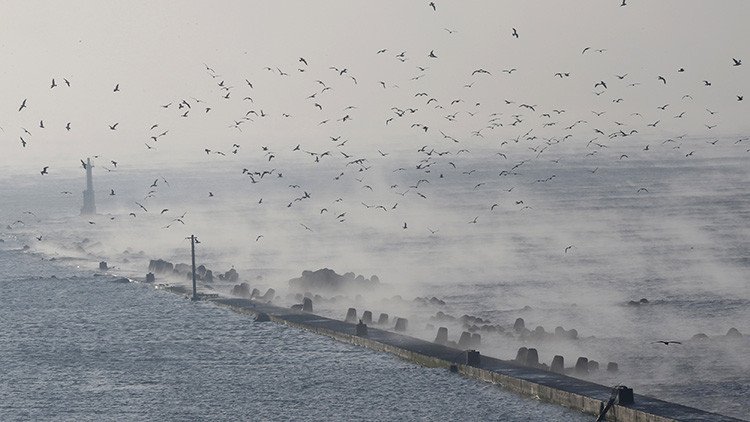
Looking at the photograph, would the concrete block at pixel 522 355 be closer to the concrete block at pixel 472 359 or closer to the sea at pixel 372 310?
the concrete block at pixel 472 359

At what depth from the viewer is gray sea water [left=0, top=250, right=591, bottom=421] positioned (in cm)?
5391

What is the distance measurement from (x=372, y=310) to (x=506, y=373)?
31.7 metres

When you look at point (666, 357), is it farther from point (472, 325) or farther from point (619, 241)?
point (619, 241)

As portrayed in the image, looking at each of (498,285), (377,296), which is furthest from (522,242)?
(377,296)

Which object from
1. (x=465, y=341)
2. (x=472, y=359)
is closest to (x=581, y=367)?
(x=472, y=359)

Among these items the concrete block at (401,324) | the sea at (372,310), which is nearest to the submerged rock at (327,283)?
the sea at (372,310)

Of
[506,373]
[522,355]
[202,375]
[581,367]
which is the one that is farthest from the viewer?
[202,375]

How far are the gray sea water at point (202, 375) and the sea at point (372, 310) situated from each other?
156 millimetres

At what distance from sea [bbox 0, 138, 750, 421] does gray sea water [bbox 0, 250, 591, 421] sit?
0.51 feet

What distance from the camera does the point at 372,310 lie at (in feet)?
284

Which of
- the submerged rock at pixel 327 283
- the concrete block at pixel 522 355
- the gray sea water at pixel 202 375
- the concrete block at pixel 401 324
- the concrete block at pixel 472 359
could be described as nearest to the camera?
the gray sea water at pixel 202 375

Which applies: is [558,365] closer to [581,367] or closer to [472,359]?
[581,367]

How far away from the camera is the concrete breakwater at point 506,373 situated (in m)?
46.8

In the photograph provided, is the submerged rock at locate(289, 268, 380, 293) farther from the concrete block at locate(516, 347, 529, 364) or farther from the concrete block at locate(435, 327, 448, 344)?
the concrete block at locate(516, 347, 529, 364)
